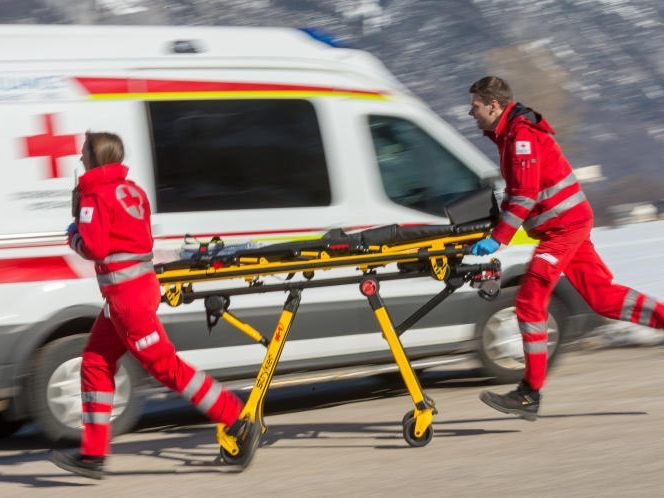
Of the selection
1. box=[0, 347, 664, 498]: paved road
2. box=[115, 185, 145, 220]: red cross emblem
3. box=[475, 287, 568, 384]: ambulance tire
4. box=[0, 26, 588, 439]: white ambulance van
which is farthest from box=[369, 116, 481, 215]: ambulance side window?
box=[115, 185, 145, 220]: red cross emblem

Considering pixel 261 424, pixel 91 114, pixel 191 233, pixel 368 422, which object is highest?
pixel 91 114

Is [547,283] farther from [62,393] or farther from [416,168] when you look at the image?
[62,393]

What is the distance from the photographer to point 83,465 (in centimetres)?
584

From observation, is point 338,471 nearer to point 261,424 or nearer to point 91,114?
point 261,424

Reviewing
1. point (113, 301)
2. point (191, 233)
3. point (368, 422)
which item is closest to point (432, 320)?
point (368, 422)

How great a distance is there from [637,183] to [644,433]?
9799 cm

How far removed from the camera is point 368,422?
7.15 m

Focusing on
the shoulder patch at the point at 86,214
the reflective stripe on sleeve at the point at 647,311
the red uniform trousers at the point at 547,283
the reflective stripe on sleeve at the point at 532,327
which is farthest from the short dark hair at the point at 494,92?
the shoulder patch at the point at 86,214

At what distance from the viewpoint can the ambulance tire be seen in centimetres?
806

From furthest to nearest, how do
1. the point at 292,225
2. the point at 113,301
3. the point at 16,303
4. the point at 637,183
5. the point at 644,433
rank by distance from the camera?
the point at 637,183
the point at 292,225
the point at 16,303
the point at 644,433
the point at 113,301

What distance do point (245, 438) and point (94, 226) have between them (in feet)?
3.63

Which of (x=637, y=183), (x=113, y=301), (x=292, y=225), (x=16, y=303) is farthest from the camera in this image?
(x=637, y=183)

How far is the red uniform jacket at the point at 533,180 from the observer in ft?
20.7

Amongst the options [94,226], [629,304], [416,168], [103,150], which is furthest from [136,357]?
[416,168]
